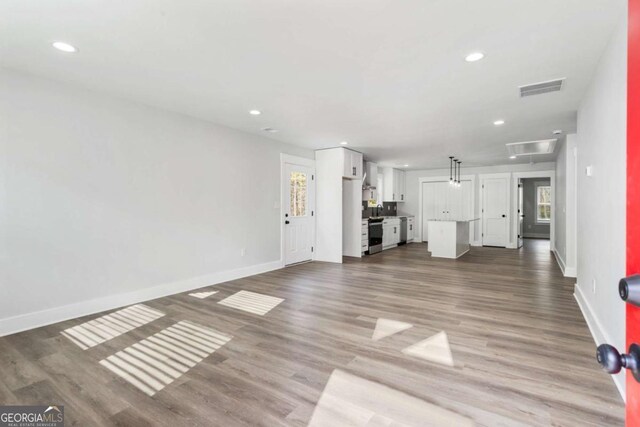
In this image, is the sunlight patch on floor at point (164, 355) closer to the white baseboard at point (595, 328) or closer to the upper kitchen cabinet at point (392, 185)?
the white baseboard at point (595, 328)

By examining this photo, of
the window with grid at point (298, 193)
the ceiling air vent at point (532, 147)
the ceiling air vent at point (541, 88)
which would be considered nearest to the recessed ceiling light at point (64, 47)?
the window with grid at point (298, 193)

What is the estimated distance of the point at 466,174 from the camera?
9711 mm

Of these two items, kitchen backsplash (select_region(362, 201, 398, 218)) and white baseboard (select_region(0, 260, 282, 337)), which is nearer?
white baseboard (select_region(0, 260, 282, 337))

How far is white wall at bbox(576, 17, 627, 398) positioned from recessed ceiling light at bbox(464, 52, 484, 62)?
2.84 ft

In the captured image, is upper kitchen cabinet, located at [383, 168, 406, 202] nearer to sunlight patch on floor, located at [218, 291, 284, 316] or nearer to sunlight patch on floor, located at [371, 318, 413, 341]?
sunlight patch on floor, located at [218, 291, 284, 316]

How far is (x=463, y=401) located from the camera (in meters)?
1.94

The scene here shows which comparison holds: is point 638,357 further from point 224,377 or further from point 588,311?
point 588,311

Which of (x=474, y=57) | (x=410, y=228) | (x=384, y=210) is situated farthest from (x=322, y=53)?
(x=410, y=228)

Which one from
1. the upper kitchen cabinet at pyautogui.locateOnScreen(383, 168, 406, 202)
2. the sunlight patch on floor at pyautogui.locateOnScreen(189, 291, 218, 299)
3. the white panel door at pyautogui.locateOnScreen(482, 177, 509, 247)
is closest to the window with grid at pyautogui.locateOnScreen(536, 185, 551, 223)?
the white panel door at pyautogui.locateOnScreen(482, 177, 509, 247)

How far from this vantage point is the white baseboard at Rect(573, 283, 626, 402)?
2.01 meters

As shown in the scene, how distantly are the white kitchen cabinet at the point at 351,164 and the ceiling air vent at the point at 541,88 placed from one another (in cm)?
356

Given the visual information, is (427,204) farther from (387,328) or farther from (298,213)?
(387,328)

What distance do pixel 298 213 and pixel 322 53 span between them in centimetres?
411

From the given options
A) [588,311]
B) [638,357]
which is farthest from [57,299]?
[588,311]
